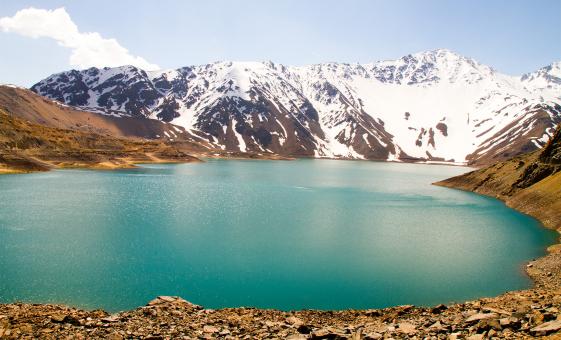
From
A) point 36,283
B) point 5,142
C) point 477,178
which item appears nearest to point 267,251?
point 36,283

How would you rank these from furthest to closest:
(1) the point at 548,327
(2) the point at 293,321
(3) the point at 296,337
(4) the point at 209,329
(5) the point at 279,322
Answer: (2) the point at 293,321 < (5) the point at 279,322 < (4) the point at 209,329 < (3) the point at 296,337 < (1) the point at 548,327

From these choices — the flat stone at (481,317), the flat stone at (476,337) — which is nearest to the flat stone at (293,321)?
the flat stone at (481,317)

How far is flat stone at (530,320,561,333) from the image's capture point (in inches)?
710

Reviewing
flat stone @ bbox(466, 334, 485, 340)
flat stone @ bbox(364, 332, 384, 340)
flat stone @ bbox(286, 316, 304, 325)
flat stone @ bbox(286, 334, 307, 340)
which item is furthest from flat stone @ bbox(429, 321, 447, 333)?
flat stone @ bbox(286, 316, 304, 325)

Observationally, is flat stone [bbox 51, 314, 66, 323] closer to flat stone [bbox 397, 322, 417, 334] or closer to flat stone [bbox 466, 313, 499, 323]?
flat stone [bbox 397, 322, 417, 334]

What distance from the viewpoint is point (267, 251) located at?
48688mm

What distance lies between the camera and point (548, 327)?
60.3 feet

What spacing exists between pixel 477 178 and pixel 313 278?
4495 inches

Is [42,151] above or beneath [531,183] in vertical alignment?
above

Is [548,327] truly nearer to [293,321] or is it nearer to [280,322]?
[293,321]

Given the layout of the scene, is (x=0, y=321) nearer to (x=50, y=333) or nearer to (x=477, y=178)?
(x=50, y=333)

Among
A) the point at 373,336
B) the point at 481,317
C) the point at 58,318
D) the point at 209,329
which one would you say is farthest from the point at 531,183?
the point at 58,318

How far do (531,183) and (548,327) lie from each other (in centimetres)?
9573

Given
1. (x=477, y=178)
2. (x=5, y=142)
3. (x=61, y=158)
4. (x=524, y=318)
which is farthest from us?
(x=61, y=158)
